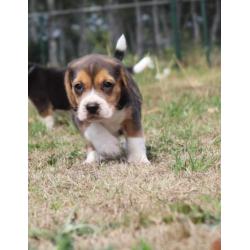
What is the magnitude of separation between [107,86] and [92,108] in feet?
0.53

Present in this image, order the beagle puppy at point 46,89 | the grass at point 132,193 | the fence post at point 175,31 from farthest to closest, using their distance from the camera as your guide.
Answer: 1. the fence post at point 175,31
2. the beagle puppy at point 46,89
3. the grass at point 132,193

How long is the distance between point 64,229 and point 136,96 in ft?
5.28

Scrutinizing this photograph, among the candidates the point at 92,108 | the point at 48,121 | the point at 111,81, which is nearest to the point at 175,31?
the point at 48,121

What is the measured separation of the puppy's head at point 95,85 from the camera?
3.37 meters

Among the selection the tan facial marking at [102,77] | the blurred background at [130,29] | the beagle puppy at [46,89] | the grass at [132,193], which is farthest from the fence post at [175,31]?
the tan facial marking at [102,77]

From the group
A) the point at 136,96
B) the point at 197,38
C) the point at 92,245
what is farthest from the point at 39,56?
the point at 92,245

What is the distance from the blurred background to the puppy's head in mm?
5656

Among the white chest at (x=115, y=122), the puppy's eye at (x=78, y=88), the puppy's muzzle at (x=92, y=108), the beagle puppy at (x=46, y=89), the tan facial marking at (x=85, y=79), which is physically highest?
the tan facial marking at (x=85, y=79)

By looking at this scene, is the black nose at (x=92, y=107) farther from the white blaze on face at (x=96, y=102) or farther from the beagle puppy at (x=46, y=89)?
the beagle puppy at (x=46, y=89)

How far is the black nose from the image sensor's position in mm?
3346

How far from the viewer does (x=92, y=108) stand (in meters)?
3.36

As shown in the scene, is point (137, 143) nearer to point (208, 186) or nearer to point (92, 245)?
point (208, 186)

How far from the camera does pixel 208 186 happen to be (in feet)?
9.20
